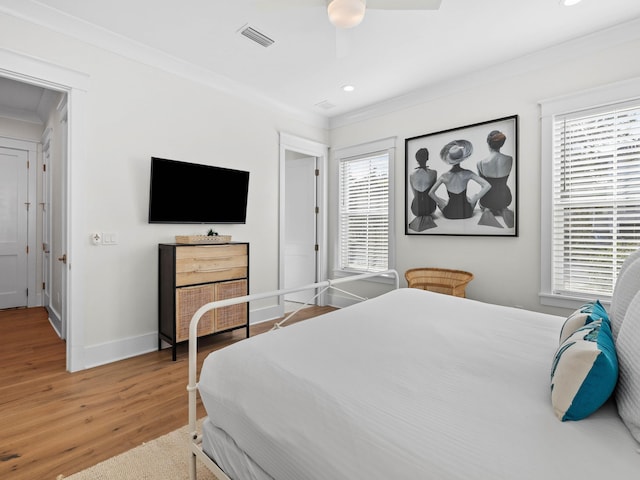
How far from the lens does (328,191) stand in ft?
15.9

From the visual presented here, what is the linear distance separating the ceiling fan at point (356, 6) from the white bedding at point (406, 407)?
1757 mm

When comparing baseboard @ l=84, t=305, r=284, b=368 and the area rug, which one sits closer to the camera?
the area rug

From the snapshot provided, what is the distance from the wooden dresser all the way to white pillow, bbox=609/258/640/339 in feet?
9.36

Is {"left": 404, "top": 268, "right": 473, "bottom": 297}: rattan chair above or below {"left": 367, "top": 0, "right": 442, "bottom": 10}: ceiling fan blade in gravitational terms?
below

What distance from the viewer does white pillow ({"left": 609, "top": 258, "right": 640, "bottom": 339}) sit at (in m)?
1.17

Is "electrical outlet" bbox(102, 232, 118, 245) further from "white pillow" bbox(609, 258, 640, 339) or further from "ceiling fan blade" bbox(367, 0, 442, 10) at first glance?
"white pillow" bbox(609, 258, 640, 339)

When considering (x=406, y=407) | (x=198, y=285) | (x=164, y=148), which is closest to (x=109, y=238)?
(x=198, y=285)

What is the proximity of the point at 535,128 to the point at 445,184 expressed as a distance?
93 cm

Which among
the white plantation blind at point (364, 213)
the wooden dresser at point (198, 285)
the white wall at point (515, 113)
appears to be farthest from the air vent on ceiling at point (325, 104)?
the wooden dresser at point (198, 285)

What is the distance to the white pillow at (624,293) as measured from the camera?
117 cm

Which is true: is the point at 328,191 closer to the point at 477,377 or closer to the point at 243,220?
the point at 243,220

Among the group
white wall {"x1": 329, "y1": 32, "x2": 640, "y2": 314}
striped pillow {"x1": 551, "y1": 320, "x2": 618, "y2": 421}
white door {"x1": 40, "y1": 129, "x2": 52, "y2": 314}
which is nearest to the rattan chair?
white wall {"x1": 329, "y1": 32, "x2": 640, "y2": 314}

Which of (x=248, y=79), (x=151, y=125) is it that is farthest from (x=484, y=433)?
(x=248, y=79)

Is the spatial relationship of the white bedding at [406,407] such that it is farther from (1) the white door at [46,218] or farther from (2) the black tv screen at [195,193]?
(1) the white door at [46,218]
